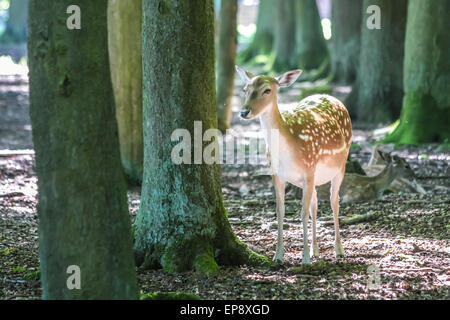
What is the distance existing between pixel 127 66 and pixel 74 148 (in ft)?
18.9

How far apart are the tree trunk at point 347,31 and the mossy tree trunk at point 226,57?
22.9 feet

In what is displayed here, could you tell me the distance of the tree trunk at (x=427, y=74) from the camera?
39.6 feet

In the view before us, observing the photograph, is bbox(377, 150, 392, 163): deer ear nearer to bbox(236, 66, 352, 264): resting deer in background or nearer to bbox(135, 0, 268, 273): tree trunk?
bbox(236, 66, 352, 264): resting deer in background

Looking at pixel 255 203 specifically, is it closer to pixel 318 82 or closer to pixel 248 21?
pixel 318 82

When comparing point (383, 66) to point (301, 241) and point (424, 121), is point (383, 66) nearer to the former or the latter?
point (424, 121)

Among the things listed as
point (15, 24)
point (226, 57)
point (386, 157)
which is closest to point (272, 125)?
point (386, 157)

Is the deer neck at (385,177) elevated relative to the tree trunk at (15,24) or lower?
lower

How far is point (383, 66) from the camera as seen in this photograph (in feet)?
50.1

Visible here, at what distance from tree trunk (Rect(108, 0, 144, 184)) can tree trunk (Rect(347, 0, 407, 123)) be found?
6.85 m

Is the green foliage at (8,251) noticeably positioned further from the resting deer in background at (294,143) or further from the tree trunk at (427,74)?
the tree trunk at (427,74)

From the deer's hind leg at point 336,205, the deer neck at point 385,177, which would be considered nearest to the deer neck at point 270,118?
the deer's hind leg at point 336,205

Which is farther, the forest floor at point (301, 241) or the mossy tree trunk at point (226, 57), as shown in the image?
the mossy tree trunk at point (226, 57)

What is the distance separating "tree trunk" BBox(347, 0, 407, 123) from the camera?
1480 cm

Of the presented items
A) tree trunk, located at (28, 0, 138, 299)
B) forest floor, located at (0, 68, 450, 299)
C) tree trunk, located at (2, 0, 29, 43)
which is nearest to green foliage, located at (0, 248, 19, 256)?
forest floor, located at (0, 68, 450, 299)
